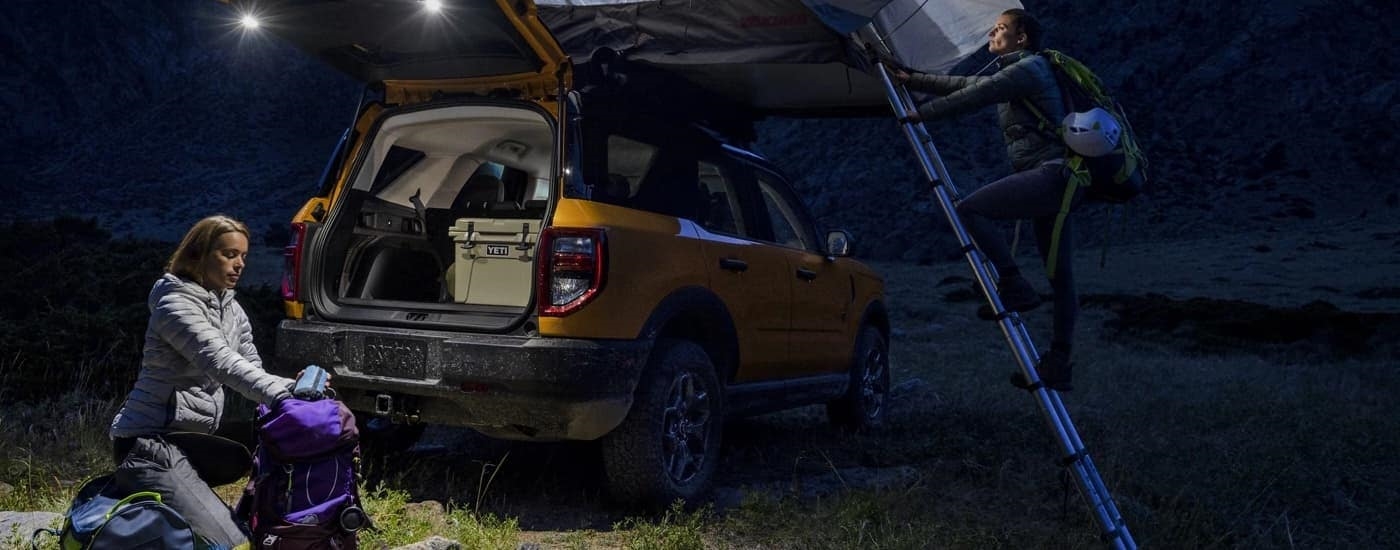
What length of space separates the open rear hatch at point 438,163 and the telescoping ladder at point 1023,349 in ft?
5.55

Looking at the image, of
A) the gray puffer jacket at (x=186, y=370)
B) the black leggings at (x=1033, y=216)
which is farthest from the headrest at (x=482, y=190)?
the black leggings at (x=1033, y=216)

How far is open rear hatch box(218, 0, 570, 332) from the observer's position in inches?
170

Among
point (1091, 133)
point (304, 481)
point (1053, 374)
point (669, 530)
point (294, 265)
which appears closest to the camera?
point (304, 481)

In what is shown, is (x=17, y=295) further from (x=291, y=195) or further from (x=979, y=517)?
(x=291, y=195)

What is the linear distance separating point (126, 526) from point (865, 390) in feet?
16.7

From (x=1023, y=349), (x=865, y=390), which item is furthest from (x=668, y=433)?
(x=865, y=390)

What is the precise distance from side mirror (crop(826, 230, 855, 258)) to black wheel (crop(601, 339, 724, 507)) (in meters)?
1.84

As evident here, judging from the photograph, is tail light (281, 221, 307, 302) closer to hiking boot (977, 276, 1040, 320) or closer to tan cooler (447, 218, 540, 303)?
tan cooler (447, 218, 540, 303)

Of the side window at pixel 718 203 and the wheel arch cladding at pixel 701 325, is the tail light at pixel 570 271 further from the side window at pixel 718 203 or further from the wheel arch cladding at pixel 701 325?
the side window at pixel 718 203

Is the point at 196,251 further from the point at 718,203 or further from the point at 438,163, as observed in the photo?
the point at 718,203

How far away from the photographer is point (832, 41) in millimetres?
4711

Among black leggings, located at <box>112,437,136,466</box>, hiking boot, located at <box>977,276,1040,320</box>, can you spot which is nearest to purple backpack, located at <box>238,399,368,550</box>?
black leggings, located at <box>112,437,136,466</box>

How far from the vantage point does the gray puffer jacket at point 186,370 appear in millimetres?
3227

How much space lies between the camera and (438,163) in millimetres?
5316
